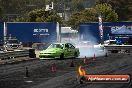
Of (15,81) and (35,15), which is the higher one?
(35,15)

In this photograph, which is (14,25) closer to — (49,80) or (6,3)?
(49,80)

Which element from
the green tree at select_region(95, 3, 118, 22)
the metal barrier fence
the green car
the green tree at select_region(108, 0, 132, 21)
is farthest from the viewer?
the green tree at select_region(108, 0, 132, 21)

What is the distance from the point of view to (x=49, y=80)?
59.0 feet

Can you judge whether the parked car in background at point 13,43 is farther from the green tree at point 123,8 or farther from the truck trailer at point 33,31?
the green tree at point 123,8

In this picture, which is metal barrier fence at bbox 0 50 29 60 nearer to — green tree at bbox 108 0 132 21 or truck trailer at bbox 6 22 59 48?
truck trailer at bbox 6 22 59 48

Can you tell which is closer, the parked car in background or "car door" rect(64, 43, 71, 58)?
"car door" rect(64, 43, 71, 58)

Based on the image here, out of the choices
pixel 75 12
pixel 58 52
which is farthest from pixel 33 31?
pixel 75 12

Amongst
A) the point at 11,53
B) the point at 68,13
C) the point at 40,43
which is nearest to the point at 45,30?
the point at 40,43

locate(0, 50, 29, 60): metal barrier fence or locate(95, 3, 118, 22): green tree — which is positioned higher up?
locate(95, 3, 118, 22): green tree

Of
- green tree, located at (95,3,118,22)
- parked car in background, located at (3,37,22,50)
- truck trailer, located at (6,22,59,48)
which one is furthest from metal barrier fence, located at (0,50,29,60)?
green tree, located at (95,3,118,22)

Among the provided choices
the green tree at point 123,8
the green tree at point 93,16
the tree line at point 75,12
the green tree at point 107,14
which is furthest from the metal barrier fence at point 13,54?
the green tree at point 123,8

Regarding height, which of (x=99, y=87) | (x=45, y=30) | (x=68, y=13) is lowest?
(x=99, y=87)

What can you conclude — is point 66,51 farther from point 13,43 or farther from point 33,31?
point 33,31

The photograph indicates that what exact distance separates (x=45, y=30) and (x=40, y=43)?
6.37ft
